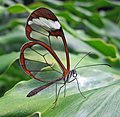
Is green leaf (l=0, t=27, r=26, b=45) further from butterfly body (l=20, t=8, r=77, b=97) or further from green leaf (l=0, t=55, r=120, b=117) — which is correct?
green leaf (l=0, t=55, r=120, b=117)

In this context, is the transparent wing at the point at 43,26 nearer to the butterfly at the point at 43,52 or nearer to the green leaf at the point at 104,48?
the butterfly at the point at 43,52

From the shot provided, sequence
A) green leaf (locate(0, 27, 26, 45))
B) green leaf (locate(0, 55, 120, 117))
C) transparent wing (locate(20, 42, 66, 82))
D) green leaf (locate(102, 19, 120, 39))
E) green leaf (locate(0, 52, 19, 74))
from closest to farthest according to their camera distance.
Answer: green leaf (locate(0, 55, 120, 117)), transparent wing (locate(20, 42, 66, 82)), green leaf (locate(0, 52, 19, 74)), green leaf (locate(0, 27, 26, 45)), green leaf (locate(102, 19, 120, 39))

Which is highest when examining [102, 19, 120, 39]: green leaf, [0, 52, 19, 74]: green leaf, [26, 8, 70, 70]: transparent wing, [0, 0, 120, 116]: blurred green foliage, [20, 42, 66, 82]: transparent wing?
[26, 8, 70, 70]: transparent wing

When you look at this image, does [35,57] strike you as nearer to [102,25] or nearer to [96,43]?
[96,43]

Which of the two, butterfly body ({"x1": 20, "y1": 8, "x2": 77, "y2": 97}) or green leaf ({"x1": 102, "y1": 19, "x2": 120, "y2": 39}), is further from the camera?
green leaf ({"x1": 102, "y1": 19, "x2": 120, "y2": 39})

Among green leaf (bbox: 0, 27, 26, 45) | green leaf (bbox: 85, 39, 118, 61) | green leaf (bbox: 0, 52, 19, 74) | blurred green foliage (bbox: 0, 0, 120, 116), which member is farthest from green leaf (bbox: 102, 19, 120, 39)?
green leaf (bbox: 0, 52, 19, 74)

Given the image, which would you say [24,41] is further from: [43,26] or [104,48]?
[43,26]

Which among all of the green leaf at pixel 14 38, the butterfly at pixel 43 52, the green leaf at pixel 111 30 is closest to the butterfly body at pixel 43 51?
the butterfly at pixel 43 52

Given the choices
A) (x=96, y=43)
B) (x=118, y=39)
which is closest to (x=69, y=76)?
(x=96, y=43)
